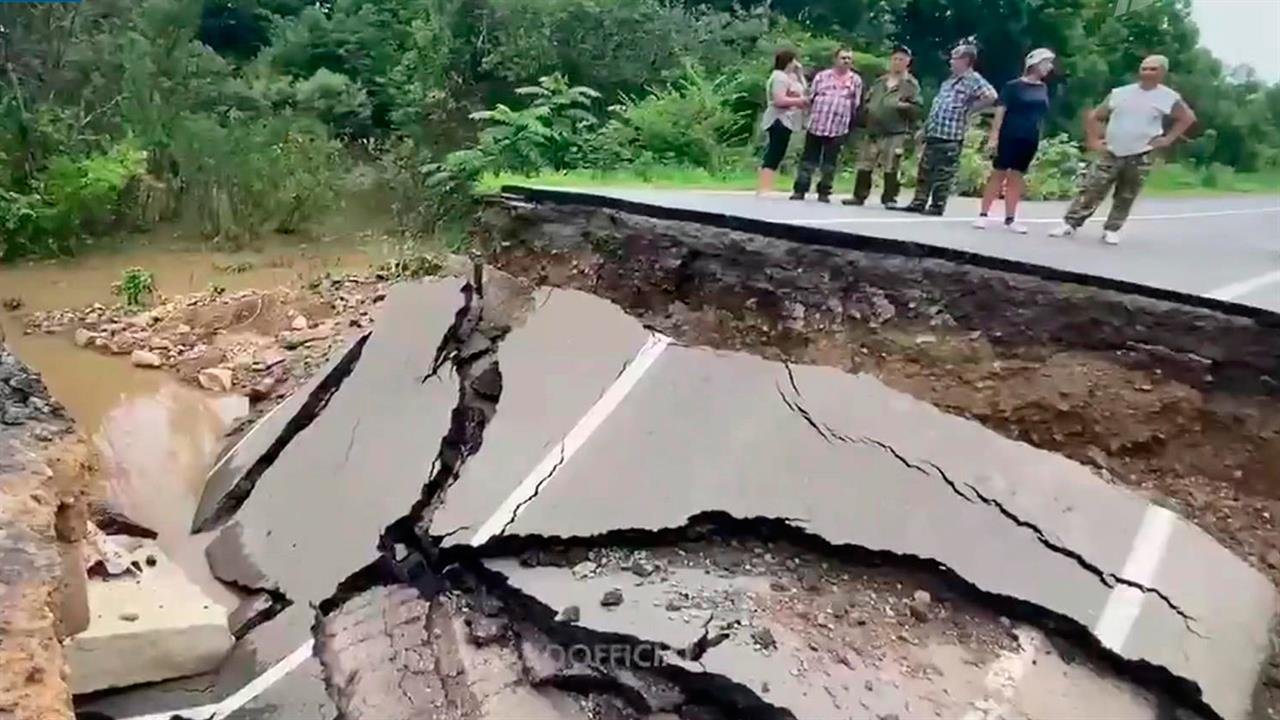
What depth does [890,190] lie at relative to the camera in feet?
12.2

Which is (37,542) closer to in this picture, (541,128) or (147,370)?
(541,128)

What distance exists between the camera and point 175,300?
14.4 ft

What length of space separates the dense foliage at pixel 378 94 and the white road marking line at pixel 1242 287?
632 millimetres

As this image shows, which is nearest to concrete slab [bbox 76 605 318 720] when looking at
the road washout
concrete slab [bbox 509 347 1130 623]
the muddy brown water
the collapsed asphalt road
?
the collapsed asphalt road

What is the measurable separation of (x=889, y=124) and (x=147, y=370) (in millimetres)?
3282

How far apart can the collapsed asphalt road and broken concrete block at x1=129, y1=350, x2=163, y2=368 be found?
4.69ft

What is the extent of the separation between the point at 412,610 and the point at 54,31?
9.19ft

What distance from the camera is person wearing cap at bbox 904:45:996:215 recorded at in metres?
3.23

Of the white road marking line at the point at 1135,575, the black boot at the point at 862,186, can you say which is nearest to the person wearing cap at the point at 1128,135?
the black boot at the point at 862,186

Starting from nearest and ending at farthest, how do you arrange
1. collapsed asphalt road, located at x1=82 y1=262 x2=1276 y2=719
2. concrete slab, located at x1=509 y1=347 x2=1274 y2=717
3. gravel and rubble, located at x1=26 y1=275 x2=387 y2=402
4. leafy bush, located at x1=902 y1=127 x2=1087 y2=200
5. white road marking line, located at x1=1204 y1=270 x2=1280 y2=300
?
collapsed asphalt road, located at x1=82 y1=262 x2=1276 y2=719 → concrete slab, located at x1=509 y1=347 x2=1274 y2=717 → white road marking line, located at x1=1204 y1=270 x2=1280 y2=300 → leafy bush, located at x1=902 y1=127 x2=1087 y2=200 → gravel and rubble, located at x1=26 y1=275 x2=387 y2=402

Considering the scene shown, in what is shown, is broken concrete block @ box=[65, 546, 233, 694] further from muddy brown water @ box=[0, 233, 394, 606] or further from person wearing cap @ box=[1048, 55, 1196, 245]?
person wearing cap @ box=[1048, 55, 1196, 245]

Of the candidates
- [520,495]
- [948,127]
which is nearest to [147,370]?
[520,495]

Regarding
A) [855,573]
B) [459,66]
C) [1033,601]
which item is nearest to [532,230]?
[459,66]

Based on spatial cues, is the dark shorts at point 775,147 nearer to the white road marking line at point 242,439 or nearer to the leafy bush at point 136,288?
the white road marking line at point 242,439
